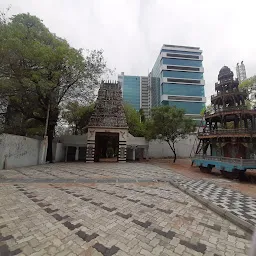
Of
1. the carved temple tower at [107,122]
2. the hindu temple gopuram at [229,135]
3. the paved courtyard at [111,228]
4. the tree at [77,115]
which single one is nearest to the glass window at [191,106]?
the hindu temple gopuram at [229,135]

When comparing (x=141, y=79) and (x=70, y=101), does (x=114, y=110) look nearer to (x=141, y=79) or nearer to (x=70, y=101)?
(x=70, y=101)

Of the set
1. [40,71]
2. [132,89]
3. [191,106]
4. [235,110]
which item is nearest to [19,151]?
[40,71]

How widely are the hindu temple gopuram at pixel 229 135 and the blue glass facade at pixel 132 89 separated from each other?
69.4 meters

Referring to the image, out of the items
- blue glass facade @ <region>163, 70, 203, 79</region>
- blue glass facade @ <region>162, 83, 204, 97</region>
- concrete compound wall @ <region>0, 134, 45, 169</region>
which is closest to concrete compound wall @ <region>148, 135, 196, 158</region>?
concrete compound wall @ <region>0, 134, 45, 169</region>

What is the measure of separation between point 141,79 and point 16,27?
82516mm

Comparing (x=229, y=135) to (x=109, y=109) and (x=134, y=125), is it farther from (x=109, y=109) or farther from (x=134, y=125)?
(x=134, y=125)

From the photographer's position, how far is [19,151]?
44.8 ft

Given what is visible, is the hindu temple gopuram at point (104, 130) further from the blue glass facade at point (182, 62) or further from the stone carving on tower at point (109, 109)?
the blue glass facade at point (182, 62)

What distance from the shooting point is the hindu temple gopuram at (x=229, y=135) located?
13792mm

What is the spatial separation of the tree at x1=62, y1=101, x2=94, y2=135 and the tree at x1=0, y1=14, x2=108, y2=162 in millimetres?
1388

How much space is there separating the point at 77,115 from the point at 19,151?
40.1 feet

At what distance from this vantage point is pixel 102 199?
5941 millimetres

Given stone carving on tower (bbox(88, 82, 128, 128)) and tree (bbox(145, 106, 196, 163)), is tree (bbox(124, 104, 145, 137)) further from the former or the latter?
tree (bbox(145, 106, 196, 163))

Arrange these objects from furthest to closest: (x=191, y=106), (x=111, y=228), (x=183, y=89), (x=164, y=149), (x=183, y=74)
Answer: (x=183, y=74) → (x=183, y=89) → (x=191, y=106) → (x=164, y=149) → (x=111, y=228)
